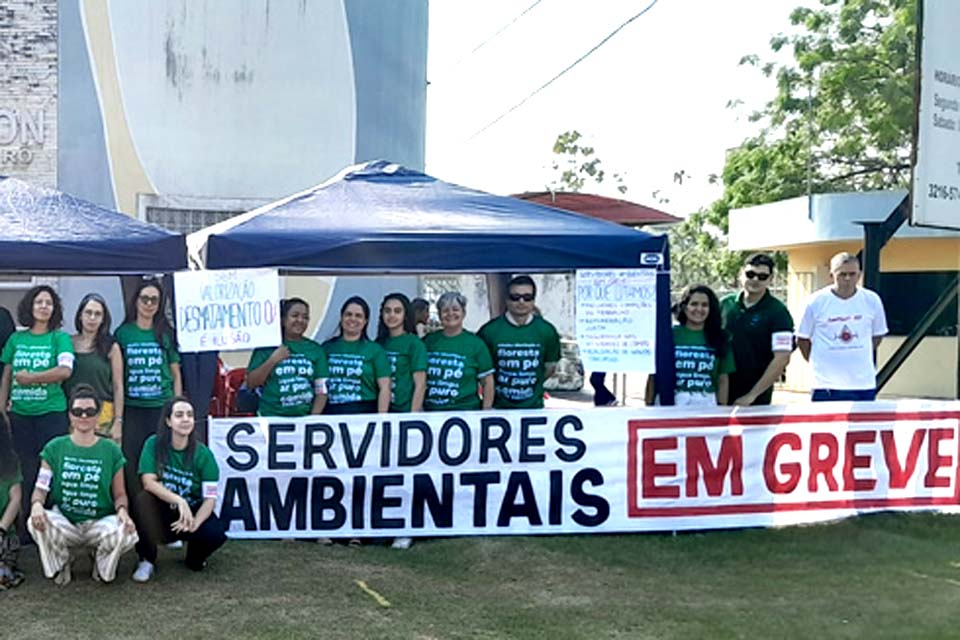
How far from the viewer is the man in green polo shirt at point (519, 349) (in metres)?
6.68

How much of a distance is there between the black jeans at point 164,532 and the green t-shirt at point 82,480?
6.8 inches

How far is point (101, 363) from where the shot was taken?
5938 millimetres

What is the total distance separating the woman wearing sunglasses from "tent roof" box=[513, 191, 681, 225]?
8.44 meters

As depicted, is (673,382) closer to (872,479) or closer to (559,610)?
(872,479)

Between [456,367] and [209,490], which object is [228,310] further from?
[456,367]

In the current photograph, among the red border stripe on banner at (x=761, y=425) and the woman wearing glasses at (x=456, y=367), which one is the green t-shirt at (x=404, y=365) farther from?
the red border stripe on banner at (x=761, y=425)

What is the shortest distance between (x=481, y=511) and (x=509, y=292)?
1441mm

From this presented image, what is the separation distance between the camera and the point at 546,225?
264 inches

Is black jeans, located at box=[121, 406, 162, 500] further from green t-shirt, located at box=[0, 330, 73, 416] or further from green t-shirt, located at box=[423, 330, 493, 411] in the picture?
green t-shirt, located at box=[423, 330, 493, 411]

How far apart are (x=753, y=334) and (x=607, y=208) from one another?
674cm

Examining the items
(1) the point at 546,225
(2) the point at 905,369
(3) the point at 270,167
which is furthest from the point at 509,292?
(2) the point at 905,369

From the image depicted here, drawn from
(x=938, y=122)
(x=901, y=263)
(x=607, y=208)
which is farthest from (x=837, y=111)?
(x=938, y=122)

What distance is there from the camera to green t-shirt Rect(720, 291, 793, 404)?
6.77 meters

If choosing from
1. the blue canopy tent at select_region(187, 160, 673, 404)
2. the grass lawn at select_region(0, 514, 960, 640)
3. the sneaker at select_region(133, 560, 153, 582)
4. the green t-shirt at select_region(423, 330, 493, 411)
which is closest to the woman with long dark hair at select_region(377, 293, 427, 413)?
the green t-shirt at select_region(423, 330, 493, 411)
